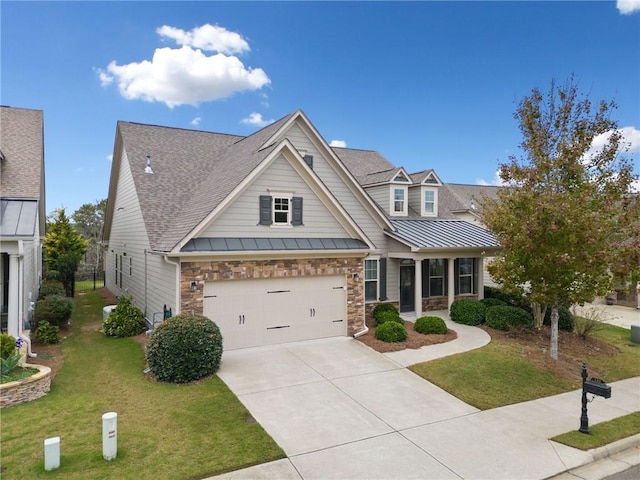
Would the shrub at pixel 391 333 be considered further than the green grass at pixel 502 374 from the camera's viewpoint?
Yes

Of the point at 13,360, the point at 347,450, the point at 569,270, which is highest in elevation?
the point at 569,270

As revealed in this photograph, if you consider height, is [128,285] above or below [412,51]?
below

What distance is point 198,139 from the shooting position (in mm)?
20500

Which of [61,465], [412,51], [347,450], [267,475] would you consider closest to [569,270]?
[347,450]

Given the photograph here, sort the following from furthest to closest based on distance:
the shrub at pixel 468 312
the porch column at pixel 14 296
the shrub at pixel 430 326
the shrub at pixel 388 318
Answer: the shrub at pixel 468 312 < the shrub at pixel 388 318 < the shrub at pixel 430 326 < the porch column at pixel 14 296

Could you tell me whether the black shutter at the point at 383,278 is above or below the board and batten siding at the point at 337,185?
below

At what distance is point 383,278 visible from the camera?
17984 mm

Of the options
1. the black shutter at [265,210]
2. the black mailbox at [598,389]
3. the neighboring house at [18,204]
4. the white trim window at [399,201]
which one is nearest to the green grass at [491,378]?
the black mailbox at [598,389]

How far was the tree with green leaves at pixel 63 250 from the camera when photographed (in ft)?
76.6

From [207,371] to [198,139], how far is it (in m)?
13.7

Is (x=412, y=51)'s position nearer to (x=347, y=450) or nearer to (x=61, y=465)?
(x=347, y=450)

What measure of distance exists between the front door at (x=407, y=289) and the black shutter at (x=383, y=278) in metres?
1.10

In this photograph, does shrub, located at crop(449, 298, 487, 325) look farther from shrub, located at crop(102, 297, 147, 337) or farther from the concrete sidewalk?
shrub, located at crop(102, 297, 147, 337)

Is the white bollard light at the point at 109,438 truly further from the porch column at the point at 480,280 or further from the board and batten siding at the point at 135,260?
the porch column at the point at 480,280
